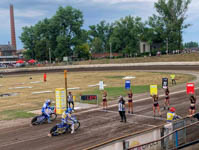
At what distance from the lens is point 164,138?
380 inches

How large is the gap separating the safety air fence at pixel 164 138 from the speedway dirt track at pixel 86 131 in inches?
133

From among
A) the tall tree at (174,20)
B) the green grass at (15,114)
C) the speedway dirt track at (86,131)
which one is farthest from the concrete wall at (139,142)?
the tall tree at (174,20)

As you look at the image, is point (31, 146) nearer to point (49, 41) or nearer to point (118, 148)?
point (118, 148)

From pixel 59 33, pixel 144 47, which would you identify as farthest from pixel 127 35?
pixel 59 33

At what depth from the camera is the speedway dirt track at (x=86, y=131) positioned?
12.7 metres

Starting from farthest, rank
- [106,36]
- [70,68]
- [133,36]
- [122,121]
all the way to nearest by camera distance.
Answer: [106,36]
[133,36]
[70,68]
[122,121]

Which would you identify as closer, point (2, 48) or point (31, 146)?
point (31, 146)

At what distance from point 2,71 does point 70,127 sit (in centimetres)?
7308

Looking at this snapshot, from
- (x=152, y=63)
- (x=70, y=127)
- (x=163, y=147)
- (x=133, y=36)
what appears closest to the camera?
(x=163, y=147)

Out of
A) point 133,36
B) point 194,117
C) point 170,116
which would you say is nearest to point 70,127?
point 170,116

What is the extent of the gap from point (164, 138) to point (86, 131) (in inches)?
244

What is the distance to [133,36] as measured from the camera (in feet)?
335

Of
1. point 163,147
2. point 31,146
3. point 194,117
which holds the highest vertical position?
point 194,117

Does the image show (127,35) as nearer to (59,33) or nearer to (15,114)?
(59,33)
